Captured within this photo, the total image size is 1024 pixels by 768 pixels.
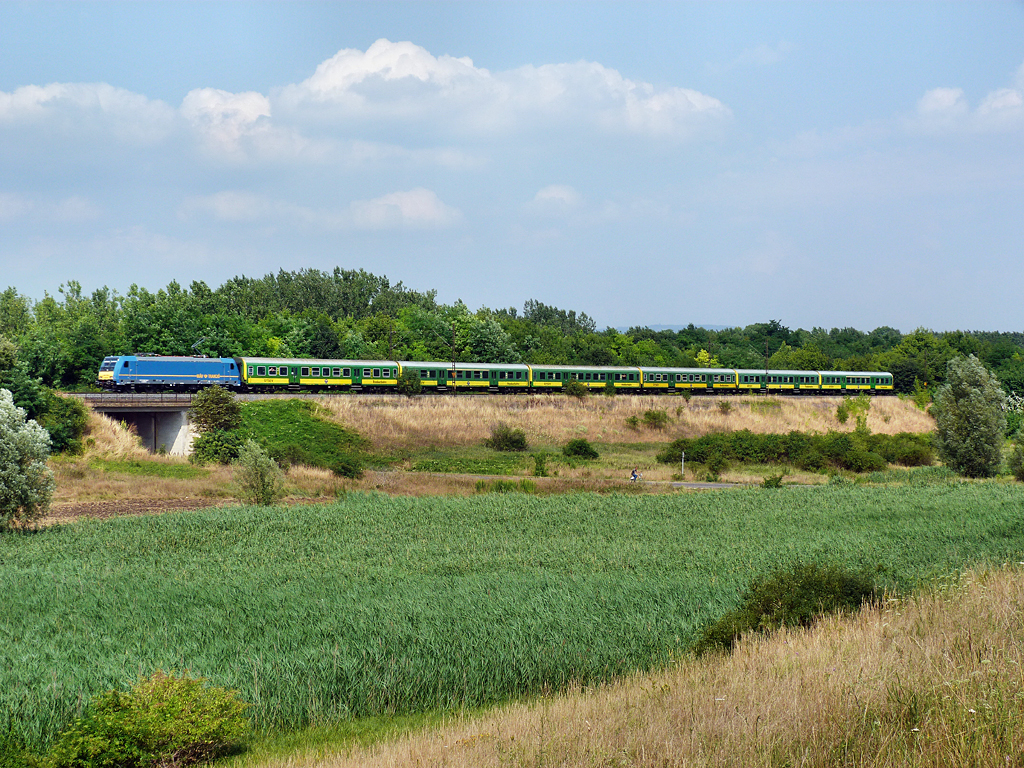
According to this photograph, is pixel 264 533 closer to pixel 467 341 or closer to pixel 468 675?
pixel 468 675

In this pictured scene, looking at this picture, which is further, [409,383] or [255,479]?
[409,383]

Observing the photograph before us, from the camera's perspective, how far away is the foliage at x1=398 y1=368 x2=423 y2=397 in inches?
2491

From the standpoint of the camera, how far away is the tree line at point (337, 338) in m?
70.1

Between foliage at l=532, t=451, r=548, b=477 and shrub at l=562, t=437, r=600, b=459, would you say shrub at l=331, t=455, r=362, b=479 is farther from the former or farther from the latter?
shrub at l=562, t=437, r=600, b=459

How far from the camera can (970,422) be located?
1971 inches

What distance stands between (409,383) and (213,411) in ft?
56.7

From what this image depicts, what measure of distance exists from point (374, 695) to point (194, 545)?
1566cm

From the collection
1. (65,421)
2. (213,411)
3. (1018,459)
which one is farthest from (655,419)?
(65,421)

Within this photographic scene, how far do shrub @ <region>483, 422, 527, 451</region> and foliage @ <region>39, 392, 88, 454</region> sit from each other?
2611 centimetres

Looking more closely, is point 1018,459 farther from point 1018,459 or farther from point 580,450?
point 580,450

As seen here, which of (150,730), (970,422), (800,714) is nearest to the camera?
(800,714)

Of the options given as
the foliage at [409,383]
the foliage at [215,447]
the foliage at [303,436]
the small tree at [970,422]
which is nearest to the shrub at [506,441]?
the foliage at [409,383]

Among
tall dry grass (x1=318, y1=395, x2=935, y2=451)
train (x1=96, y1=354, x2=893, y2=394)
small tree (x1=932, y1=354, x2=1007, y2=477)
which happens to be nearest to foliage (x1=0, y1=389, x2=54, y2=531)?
tall dry grass (x1=318, y1=395, x2=935, y2=451)

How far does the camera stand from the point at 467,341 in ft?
297
